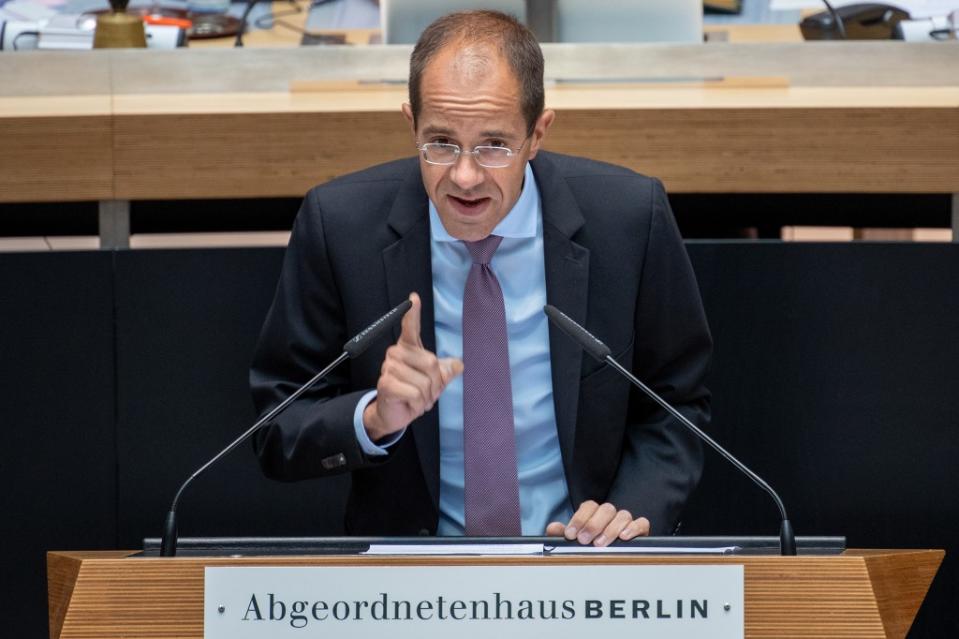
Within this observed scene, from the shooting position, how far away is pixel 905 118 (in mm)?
2270

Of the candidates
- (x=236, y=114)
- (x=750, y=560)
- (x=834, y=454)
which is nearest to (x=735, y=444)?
(x=834, y=454)

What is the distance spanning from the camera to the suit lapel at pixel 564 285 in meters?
1.78

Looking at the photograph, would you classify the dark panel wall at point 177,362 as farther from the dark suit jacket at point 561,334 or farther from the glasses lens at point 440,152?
the glasses lens at point 440,152

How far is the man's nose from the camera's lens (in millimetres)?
1612

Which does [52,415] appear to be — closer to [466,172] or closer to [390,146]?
[390,146]

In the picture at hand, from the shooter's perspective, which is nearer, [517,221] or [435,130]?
[435,130]

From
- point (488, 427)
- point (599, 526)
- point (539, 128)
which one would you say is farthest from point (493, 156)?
point (599, 526)

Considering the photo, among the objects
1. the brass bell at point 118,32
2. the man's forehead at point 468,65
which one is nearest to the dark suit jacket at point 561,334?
the man's forehead at point 468,65

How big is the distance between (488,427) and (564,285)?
0.21m

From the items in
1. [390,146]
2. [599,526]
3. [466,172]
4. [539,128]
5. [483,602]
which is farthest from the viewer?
[390,146]

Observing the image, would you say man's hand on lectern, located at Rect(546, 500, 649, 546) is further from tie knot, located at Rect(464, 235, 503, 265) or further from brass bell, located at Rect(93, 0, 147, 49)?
brass bell, located at Rect(93, 0, 147, 49)

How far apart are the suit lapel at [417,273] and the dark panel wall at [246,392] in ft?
1.65

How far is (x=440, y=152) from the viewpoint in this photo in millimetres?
1636

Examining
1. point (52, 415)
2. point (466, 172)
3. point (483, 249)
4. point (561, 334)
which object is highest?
point (466, 172)
